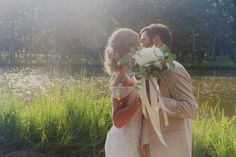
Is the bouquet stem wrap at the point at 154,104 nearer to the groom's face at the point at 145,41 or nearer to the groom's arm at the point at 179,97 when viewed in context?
the groom's arm at the point at 179,97

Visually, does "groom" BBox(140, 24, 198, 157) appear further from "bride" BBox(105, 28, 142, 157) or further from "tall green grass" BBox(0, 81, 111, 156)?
"tall green grass" BBox(0, 81, 111, 156)

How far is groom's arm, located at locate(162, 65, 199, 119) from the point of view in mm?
3215

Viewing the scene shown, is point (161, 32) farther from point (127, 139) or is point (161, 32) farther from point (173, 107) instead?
point (127, 139)

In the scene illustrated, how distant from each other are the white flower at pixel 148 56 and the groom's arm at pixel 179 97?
154mm

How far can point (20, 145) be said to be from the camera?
617 cm

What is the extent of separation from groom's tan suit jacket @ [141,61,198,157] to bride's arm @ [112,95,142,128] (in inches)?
7.3

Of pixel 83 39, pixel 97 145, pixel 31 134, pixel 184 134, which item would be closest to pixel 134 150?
pixel 184 134

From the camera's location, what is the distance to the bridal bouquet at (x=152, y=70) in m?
3.14

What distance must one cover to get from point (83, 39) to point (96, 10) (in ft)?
10.3

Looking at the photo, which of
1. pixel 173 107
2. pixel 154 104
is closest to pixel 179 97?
pixel 173 107

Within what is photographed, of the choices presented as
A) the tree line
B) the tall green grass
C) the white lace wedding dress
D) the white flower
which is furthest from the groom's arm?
the tree line

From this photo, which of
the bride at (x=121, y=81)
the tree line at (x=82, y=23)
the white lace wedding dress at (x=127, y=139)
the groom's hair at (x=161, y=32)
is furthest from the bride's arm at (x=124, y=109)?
the tree line at (x=82, y=23)

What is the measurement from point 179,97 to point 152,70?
0.95 feet

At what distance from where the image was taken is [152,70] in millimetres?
3160
